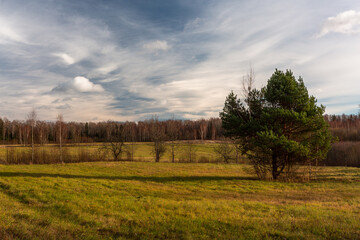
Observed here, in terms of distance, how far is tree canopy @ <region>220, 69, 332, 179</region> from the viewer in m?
18.3

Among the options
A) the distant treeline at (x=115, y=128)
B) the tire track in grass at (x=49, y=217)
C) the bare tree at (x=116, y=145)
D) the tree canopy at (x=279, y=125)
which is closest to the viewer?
the tire track in grass at (x=49, y=217)

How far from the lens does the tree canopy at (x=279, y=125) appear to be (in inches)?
722

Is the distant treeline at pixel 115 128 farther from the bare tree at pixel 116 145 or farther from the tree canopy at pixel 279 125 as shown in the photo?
the tree canopy at pixel 279 125

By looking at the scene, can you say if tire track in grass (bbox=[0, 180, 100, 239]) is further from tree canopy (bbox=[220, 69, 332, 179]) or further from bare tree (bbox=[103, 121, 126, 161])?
bare tree (bbox=[103, 121, 126, 161])

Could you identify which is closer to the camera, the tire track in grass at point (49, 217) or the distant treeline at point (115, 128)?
the tire track in grass at point (49, 217)

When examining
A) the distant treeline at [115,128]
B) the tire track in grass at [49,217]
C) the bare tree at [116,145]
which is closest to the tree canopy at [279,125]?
the tire track in grass at [49,217]

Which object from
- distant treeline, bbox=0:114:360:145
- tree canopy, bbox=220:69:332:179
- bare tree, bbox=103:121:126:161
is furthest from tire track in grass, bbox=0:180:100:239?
distant treeline, bbox=0:114:360:145

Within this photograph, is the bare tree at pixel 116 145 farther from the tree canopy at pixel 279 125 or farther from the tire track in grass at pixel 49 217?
the tire track in grass at pixel 49 217

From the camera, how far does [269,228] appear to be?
22.7 feet

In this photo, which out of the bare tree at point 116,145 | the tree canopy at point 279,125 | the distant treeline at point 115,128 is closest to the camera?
the tree canopy at point 279,125

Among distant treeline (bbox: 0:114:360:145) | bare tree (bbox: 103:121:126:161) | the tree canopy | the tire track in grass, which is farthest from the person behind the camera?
distant treeline (bbox: 0:114:360:145)

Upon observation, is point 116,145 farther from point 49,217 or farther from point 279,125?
point 49,217

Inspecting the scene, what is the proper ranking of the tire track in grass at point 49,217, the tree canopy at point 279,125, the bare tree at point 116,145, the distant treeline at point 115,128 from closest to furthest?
the tire track in grass at point 49,217 < the tree canopy at point 279,125 < the bare tree at point 116,145 < the distant treeline at point 115,128

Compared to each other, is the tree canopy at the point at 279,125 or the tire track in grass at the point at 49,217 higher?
the tree canopy at the point at 279,125
